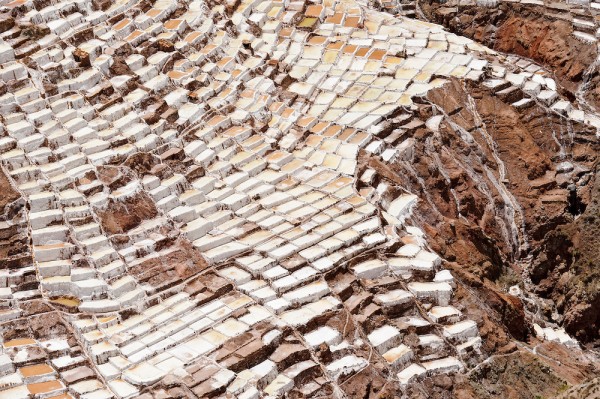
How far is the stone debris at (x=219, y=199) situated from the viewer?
26.6ft

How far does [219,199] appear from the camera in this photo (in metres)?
9.86

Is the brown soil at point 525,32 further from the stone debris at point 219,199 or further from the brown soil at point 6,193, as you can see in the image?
the brown soil at point 6,193

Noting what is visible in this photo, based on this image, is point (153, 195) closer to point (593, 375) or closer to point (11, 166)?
point (11, 166)

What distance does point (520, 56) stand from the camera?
13.6 m

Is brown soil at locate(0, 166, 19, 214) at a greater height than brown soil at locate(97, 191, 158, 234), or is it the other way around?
brown soil at locate(0, 166, 19, 214)

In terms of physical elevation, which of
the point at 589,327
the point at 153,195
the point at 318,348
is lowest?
the point at 589,327

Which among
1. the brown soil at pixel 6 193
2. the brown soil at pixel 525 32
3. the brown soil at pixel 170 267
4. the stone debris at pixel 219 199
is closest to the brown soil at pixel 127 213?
the stone debris at pixel 219 199

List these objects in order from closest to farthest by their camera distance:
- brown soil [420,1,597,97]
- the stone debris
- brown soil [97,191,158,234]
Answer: the stone debris → brown soil [97,191,158,234] → brown soil [420,1,597,97]

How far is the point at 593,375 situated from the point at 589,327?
1.23 m

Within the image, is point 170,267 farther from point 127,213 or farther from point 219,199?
point 219,199

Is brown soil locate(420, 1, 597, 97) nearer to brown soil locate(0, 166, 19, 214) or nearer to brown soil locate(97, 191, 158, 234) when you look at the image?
brown soil locate(97, 191, 158, 234)

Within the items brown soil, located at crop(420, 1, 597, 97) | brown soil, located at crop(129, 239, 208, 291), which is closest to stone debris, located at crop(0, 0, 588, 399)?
brown soil, located at crop(129, 239, 208, 291)

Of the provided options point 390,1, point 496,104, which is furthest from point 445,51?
point 390,1

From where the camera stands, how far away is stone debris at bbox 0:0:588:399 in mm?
8117
